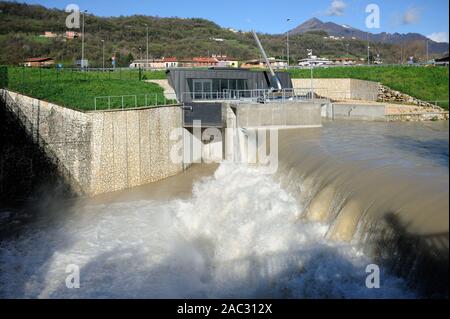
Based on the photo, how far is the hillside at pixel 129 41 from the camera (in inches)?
2694

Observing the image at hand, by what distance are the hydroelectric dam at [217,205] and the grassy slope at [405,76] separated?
10074mm

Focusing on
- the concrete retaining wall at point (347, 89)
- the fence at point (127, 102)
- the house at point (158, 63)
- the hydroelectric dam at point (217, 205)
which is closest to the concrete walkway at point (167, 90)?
the hydroelectric dam at point (217, 205)

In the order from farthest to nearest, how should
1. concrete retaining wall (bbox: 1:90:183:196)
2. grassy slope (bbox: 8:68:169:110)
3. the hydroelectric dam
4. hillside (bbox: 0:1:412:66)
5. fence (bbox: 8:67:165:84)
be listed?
hillside (bbox: 0:1:412:66), fence (bbox: 8:67:165:84), grassy slope (bbox: 8:68:169:110), concrete retaining wall (bbox: 1:90:183:196), the hydroelectric dam

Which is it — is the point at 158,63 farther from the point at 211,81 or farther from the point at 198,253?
the point at 198,253

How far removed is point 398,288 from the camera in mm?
8352

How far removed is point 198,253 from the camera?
1373 cm

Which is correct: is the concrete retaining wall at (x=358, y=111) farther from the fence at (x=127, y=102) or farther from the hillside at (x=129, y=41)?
the hillside at (x=129, y=41)

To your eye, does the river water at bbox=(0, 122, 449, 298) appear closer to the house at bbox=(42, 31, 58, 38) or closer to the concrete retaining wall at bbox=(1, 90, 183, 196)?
the concrete retaining wall at bbox=(1, 90, 183, 196)

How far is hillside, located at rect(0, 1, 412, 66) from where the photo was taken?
6844cm

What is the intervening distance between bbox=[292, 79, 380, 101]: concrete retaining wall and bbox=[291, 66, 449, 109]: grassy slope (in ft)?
4.26

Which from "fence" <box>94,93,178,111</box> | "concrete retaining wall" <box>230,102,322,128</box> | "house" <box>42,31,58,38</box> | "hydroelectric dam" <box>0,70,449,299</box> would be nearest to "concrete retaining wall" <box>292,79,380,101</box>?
"hydroelectric dam" <box>0,70,449,299</box>
